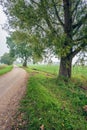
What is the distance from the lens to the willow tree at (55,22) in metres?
16.6

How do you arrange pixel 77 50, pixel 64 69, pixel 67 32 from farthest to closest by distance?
pixel 64 69 < pixel 67 32 < pixel 77 50

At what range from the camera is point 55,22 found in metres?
19.0

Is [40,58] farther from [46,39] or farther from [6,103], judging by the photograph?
[6,103]

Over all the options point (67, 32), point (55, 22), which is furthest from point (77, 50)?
point (55, 22)

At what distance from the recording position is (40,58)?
19.2 meters

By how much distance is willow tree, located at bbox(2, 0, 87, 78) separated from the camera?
1659cm

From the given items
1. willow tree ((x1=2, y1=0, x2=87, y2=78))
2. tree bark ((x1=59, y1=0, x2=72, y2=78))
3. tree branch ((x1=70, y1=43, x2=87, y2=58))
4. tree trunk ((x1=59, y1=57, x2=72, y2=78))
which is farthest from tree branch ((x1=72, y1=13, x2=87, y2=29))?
tree trunk ((x1=59, y1=57, x2=72, y2=78))

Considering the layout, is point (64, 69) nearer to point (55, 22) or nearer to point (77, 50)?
point (77, 50)

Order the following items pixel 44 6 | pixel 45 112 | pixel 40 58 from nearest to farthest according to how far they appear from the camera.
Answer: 1. pixel 45 112
2. pixel 44 6
3. pixel 40 58

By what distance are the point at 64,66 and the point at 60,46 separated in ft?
14.9

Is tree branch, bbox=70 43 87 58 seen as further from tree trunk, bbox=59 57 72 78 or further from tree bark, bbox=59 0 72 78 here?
tree trunk, bbox=59 57 72 78

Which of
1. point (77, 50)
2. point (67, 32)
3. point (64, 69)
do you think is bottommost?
point (64, 69)

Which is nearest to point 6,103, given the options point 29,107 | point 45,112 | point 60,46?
point 29,107

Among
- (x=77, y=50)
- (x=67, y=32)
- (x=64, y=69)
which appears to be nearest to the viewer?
(x=77, y=50)
